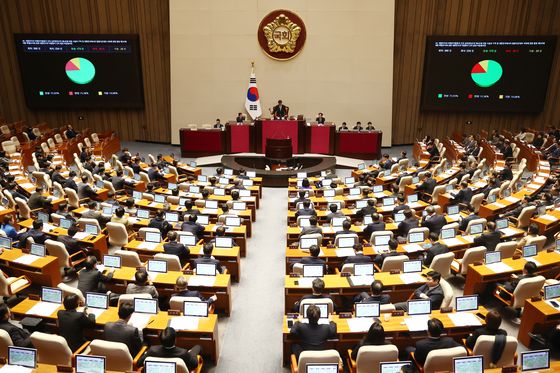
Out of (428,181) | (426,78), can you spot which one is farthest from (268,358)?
(426,78)

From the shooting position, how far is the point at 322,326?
5.69 meters

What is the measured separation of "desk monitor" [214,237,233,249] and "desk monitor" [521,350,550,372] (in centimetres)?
527

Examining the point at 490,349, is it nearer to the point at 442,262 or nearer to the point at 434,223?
the point at 442,262

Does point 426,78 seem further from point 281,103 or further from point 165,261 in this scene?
point 165,261

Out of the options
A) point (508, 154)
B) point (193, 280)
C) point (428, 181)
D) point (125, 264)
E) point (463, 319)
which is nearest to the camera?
point (463, 319)

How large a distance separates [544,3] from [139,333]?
22.2 m

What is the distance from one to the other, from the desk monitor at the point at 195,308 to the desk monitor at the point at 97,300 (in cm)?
118

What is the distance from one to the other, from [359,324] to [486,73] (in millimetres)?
17887

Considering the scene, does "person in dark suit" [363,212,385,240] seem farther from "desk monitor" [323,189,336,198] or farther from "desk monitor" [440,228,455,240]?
"desk monitor" [323,189,336,198]

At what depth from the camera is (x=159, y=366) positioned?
4945mm

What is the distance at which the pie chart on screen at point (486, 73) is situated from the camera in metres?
20.1

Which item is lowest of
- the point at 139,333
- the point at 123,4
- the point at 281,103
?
the point at 139,333

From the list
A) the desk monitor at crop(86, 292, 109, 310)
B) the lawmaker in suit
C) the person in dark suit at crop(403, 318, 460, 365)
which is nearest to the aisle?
the desk monitor at crop(86, 292, 109, 310)

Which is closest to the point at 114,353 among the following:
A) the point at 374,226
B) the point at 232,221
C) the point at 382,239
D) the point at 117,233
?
the point at 117,233
